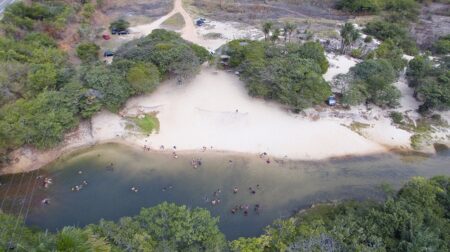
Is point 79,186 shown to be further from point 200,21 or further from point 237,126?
point 200,21

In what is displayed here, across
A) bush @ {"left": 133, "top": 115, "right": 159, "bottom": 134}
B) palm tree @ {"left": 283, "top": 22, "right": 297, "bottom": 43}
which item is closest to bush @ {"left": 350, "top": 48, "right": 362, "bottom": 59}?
palm tree @ {"left": 283, "top": 22, "right": 297, "bottom": 43}

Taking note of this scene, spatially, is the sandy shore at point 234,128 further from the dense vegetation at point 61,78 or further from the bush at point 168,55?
the bush at point 168,55

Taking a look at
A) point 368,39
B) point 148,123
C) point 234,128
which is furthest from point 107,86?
point 368,39

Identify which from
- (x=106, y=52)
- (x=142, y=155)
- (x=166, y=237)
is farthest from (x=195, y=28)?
(x=166, y=237)

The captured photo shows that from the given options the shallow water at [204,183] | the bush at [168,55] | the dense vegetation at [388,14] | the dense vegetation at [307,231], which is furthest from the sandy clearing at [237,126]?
the dense vegetation at [388,14]

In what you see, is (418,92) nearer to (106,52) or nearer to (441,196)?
(441,196)

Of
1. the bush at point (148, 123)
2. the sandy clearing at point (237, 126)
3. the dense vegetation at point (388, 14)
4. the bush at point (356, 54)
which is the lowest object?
the bush at point (148, 123)
